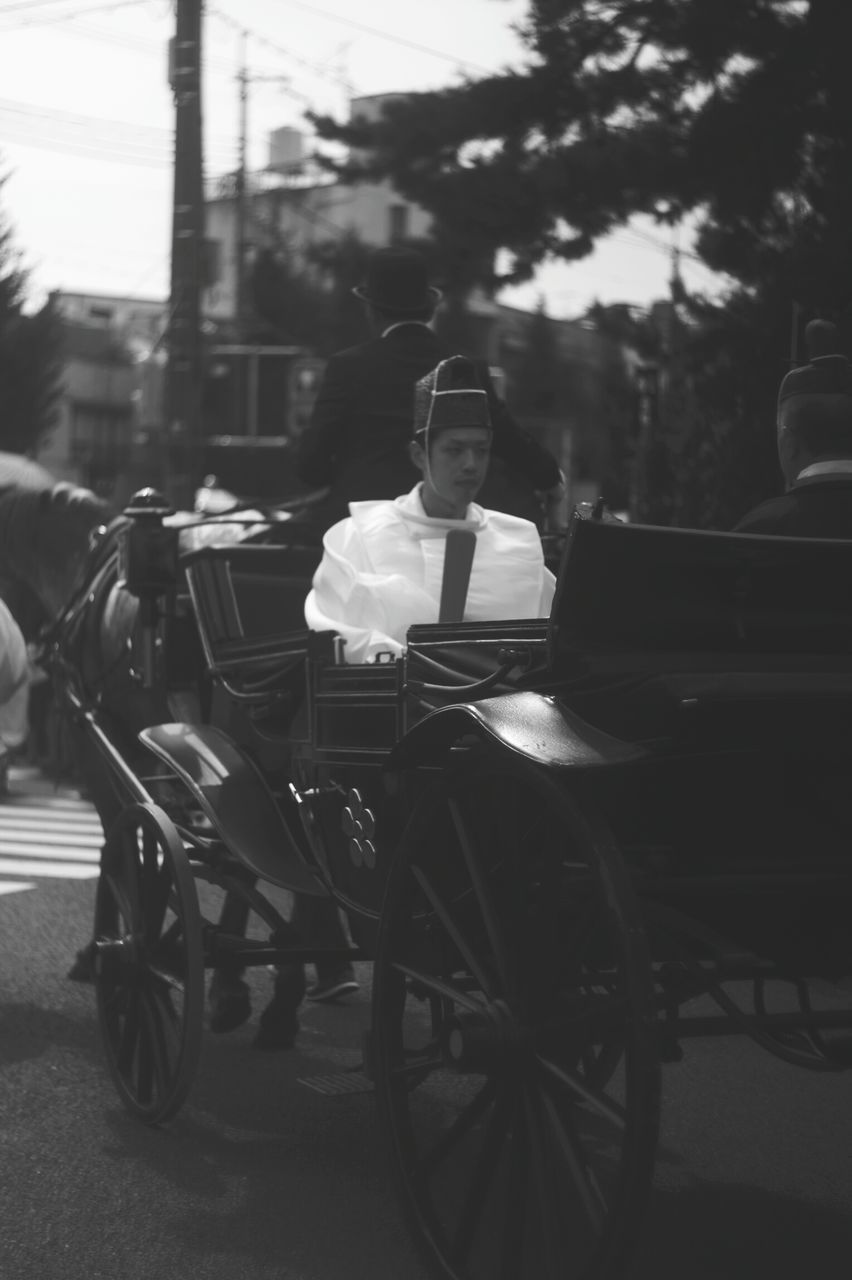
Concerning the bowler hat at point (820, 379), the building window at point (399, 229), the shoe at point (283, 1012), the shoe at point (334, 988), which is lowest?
the shoe at point (334, 988)

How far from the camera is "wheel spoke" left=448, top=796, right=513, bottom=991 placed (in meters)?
3.28

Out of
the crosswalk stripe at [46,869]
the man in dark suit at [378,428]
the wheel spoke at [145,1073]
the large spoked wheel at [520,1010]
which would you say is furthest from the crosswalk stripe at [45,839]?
the large spoked wheel at [520,1010]

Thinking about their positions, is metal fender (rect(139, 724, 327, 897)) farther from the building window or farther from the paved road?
the building window

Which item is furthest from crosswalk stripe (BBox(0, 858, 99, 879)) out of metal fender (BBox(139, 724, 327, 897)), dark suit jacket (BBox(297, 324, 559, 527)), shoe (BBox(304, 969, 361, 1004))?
metal fender (BBox(139, 724, 327, 897))

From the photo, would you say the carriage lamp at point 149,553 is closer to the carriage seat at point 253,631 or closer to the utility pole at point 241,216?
the carriage seat at point 253,631

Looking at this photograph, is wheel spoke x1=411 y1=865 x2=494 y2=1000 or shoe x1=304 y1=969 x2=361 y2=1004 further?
shoe x1=304 y1=969 x2=361 y2=1004

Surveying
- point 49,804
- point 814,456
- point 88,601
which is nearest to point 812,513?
point 814,456

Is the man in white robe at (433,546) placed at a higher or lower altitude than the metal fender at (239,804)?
higher

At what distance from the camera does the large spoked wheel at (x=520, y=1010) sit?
9.38ft

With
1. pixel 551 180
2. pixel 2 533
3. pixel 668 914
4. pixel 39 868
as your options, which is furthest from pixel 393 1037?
pixel 551 180

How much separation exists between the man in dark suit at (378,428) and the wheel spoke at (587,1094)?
9.60ft

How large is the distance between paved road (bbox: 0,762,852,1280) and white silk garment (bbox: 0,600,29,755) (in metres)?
0.92

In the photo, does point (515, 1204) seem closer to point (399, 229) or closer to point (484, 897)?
point (484, 897)

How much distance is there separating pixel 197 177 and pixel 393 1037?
11068mm
